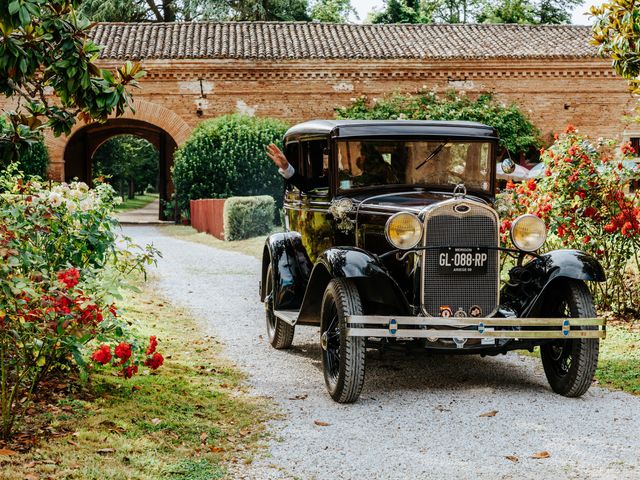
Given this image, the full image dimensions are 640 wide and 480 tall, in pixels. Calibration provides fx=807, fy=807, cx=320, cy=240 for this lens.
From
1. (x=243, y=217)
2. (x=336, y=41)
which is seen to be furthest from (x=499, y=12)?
(x=243, y=217)

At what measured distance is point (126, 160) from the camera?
4722cm

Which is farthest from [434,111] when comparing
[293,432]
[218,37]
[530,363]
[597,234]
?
Result: [293,432]

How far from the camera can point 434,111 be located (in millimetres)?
24578

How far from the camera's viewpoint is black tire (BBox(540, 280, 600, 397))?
5.41m

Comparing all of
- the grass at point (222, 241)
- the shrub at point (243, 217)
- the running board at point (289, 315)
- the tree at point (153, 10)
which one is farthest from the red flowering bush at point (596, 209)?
the tree at point (153, 10)

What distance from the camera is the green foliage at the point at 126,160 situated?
141 feet

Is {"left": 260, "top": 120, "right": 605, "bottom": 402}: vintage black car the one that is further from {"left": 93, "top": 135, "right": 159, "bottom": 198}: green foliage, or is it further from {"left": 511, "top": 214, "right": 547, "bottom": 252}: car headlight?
{"left": 93, "top": 135, "right": 159, "bottom": 198}: green foliage

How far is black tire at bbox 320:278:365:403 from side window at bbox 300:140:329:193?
1.23 metres

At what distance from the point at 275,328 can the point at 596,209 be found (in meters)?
3.70

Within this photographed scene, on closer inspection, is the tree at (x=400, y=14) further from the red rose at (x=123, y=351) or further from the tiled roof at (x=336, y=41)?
the red rose at (x=123, y=351)

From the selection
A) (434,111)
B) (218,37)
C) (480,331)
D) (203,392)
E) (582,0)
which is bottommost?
(203,392)

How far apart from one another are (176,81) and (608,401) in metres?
21.5

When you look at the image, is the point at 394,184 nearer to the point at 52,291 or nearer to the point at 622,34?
the point at 52,291

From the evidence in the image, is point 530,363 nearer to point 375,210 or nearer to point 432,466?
point 375,210
